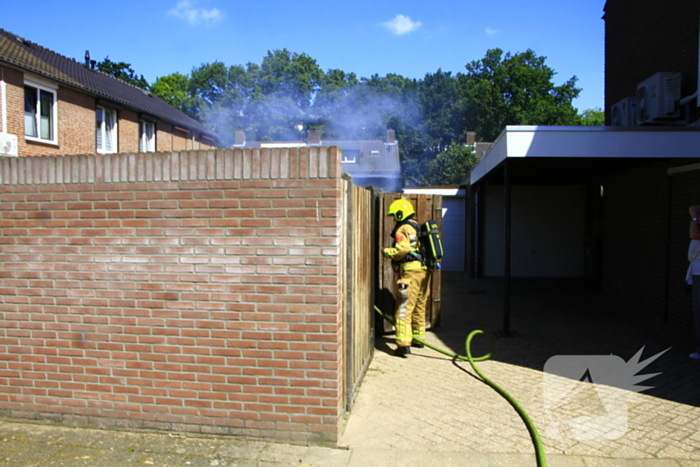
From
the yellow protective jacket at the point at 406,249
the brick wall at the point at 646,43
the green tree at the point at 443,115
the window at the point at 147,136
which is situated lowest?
the yellow protective jacket at the point at 406,249

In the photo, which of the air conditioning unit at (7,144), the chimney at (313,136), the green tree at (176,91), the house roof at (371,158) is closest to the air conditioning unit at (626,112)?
the air conditioning unit at (7,144)

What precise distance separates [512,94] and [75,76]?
45510mm

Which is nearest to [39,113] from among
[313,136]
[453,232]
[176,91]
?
[453,232]

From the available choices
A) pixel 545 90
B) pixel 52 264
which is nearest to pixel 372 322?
pixel 52 264

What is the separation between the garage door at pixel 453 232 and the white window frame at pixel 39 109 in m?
14.0

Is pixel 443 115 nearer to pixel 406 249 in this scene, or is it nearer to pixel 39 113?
pixel 39 113

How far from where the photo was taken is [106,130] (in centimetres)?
2292

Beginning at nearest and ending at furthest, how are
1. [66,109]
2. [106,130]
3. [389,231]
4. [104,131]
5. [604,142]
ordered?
1. [604,142]
2. [389,231]
3. [66,109]
4. [104,131]
5. [106,130]

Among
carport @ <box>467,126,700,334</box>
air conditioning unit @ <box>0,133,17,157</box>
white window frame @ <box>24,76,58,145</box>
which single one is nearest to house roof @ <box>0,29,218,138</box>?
white window frame @ <box>24,76,58,145</box>

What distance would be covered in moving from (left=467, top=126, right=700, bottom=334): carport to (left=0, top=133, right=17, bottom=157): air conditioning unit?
13806 mm

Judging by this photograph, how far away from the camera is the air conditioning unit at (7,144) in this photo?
1602cm

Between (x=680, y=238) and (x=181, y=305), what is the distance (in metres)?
7.00

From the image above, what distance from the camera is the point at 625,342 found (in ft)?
22.9

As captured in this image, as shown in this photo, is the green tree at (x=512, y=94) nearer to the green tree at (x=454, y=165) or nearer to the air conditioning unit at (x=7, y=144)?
the green tree at (x=454, y=165)
